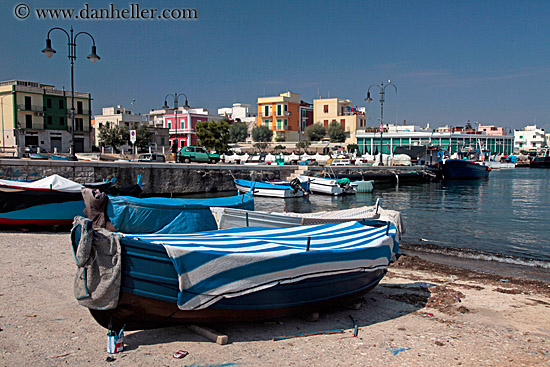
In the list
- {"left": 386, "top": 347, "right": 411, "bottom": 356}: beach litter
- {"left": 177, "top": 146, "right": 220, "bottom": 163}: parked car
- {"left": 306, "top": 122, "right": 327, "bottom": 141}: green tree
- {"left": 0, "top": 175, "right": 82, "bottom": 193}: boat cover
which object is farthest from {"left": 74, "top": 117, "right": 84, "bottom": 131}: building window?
{"left": 386, "top": 347, "right": 411, "bottom": 356}: beach litter

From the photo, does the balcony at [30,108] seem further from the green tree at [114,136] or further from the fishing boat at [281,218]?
the fishing boat at [281,218]

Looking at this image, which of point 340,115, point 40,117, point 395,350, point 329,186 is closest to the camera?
point 395,350

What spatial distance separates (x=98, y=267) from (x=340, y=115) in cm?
9780

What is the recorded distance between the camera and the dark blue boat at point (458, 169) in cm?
5875

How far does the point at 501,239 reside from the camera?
17.8m

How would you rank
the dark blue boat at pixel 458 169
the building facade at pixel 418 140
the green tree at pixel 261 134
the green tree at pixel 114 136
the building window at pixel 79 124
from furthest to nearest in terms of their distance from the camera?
the green tree at pixel 261 134, the building facade at pixel 418 140, the green tree at pixel 114 136, the building window at pixel 79 124, the dark blue boat at pixel 458 169

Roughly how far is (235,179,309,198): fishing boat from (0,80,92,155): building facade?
30.0m

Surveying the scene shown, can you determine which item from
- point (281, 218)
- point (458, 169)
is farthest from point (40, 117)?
point (458, 169)

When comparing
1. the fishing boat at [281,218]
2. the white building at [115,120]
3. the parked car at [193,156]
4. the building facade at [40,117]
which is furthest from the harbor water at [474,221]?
the white building at [115,120]

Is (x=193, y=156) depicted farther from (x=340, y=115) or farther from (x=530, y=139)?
(x=530, y=139)

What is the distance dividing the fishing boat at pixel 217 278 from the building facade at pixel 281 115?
289 feet

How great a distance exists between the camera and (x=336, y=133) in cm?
9381

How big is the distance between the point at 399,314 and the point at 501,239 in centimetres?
1228

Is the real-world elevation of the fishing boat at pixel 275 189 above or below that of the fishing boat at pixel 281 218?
below
